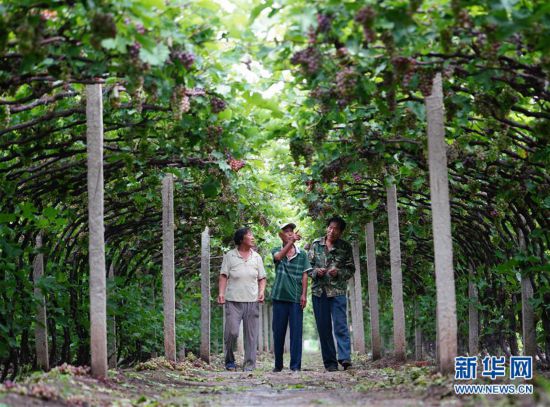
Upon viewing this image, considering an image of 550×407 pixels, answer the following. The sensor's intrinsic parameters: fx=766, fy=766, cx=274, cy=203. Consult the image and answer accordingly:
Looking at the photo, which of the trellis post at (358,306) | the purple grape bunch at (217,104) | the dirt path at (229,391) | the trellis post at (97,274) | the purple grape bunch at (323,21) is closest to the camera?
the dirt path at (229,391)

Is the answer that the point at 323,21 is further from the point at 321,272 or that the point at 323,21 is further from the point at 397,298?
the point at 397,298

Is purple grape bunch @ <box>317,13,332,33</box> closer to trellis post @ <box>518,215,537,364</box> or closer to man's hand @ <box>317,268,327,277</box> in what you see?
trellis post @ <box>518,215,537,364</box>

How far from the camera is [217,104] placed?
688cm

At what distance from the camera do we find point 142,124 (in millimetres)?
7844

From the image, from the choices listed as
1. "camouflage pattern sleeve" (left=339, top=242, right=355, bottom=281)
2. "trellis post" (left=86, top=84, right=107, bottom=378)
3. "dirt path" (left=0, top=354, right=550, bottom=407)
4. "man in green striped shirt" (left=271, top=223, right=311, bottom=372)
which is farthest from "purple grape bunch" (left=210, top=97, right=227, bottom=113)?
"camouflage pattern sleeve" (left=339, top=242, right=355, bottom=281)

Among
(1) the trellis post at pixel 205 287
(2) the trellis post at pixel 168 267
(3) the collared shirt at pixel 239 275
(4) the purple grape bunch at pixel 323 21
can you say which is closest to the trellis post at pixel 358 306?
(1) the trellis post at pixel 205 287

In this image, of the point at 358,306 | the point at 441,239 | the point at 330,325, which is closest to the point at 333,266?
the point at 330,325

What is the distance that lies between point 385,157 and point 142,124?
119 inches

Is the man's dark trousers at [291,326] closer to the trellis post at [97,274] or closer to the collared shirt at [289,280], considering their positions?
the collared shirt at [289,280]

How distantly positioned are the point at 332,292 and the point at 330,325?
17.0 inches

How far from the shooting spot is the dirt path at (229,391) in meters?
4.99

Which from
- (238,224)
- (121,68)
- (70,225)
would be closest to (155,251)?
(238,224)

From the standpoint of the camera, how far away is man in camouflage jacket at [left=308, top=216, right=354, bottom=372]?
10023mm

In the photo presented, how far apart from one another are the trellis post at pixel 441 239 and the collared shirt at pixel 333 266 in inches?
151
